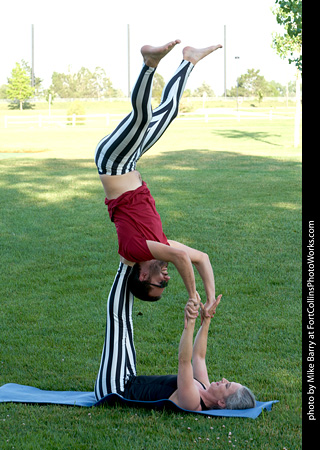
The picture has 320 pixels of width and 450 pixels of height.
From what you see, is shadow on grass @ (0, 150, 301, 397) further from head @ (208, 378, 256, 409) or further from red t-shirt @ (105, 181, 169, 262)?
red t-shirt @ (105, 181, 169, 262)

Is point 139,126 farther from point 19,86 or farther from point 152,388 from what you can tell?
point 19,86

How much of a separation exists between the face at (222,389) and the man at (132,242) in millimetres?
548

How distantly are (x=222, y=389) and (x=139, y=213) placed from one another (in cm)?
132

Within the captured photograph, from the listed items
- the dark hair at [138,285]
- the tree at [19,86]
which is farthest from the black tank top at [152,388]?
the tree at [19,86]

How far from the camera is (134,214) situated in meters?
4.14

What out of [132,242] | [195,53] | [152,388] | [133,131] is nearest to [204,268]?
[132,242]

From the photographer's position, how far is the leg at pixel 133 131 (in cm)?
382

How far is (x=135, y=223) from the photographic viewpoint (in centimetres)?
411

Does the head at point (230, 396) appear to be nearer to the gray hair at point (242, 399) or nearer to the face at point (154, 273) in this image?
the gray hair at point (242, 399)

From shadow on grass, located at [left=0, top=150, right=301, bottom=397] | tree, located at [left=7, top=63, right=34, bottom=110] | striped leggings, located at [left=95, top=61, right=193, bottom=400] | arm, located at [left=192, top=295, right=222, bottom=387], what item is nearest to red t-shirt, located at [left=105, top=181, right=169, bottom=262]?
striped leggings, located at [left=95, top=61, right=193, bottom=400]

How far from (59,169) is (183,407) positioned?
1396 centimetres

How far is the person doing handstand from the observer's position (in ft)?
12.8

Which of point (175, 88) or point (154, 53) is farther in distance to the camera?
point (175, 88)
